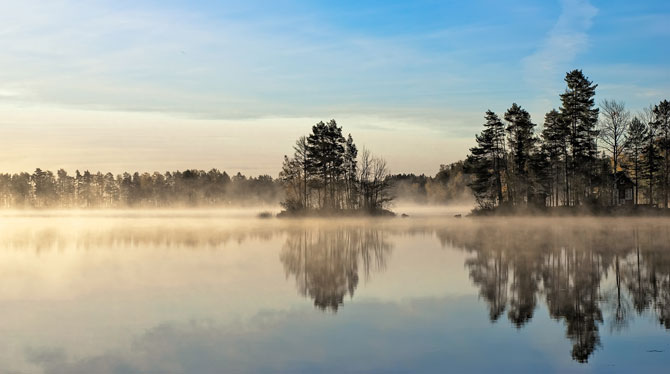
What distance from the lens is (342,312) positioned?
17.1 metres

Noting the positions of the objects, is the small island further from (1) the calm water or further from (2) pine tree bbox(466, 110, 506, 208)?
(1) the calm water

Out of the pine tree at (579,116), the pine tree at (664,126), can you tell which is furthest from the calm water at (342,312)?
the pine tree at (664,126)

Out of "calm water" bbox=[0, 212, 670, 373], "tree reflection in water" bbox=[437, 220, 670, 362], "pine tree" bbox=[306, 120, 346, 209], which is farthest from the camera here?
"pine tree" bbox=[306, 120, 346, 209]

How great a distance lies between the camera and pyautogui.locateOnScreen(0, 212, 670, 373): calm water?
12.2 m

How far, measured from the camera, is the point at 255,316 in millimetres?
16844

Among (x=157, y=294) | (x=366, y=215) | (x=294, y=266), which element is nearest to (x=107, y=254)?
(x=294, y=266)

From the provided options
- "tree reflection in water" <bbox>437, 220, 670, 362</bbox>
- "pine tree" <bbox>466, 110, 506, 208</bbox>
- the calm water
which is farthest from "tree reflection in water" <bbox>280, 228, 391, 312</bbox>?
"pine tree" <bbox>466, 110, 506, 208</bbox>

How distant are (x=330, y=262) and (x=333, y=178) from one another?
67.0 m

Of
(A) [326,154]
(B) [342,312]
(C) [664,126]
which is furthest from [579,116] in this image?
(B) [342,312]

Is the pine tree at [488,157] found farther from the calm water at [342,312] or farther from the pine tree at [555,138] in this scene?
the calm water at [342,312]

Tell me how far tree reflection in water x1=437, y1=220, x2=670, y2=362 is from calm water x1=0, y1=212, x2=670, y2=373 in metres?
0.07

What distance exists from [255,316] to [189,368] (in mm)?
5128

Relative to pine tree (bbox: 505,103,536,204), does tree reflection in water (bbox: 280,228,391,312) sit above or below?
below

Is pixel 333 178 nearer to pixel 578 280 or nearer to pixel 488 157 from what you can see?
pixel 488 157
